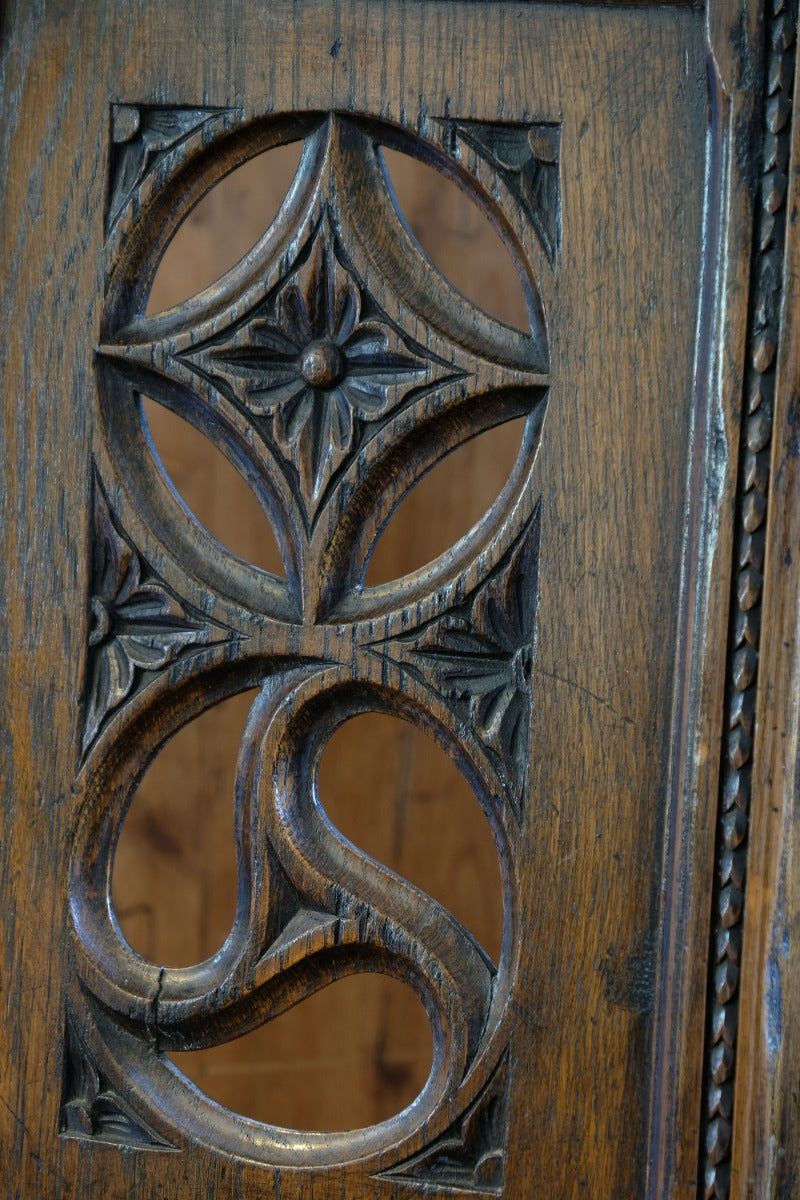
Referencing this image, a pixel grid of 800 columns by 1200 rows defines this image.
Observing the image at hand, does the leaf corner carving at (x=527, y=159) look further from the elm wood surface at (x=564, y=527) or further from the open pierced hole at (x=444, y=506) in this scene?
the open pierced hole at (x=444, y=506)

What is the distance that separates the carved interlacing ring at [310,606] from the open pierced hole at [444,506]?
0.44 m

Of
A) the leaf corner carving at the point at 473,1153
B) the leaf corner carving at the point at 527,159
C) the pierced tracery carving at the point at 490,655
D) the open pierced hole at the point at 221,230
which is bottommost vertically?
the leaf corner carving at the point at 473,1153

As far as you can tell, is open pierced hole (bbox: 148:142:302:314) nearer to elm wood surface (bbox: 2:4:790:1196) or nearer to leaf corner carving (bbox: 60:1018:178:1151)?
elm wood surface (bbox: 2:4:790:1196)

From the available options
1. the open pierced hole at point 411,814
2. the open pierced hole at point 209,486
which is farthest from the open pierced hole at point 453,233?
the open pierced hole at point 411,814

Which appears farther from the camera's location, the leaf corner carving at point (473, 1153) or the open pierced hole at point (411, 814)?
the open pierced hole at point (411, 814)

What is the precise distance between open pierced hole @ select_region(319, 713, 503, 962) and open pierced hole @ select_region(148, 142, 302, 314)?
0.40m

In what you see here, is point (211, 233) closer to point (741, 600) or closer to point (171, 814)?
point (171, 814)

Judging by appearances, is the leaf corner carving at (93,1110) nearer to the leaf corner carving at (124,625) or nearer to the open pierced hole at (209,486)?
the leaf corner carving at (124,625)

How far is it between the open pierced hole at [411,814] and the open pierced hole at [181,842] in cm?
9

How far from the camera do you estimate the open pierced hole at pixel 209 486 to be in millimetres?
965

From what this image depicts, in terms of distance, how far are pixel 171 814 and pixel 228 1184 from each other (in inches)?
19.6

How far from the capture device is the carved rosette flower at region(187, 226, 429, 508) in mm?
534

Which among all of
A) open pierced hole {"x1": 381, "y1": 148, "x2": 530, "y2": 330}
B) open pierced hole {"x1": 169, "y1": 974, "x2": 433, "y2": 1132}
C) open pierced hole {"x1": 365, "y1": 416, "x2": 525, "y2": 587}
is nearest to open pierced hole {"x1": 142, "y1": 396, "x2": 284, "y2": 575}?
open pierced hole {"x1": 365, "y1": 416, "x2": 525, "y2": 587}

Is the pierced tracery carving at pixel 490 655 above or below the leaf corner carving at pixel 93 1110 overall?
above
